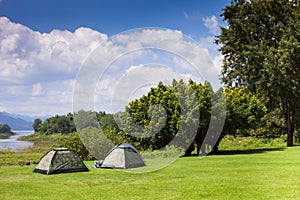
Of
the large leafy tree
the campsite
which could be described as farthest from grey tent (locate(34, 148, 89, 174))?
the large leafy tree

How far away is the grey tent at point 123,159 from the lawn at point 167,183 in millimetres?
972

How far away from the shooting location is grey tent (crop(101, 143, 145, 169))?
1802 centimetres

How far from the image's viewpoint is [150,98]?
26125 mm

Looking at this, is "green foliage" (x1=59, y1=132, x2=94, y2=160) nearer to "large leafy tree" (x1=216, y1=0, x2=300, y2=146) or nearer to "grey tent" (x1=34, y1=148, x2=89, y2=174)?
"grey tent" (x1=34, y1=148, x2=89, y2=174)

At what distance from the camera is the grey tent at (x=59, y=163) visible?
16.4 metres

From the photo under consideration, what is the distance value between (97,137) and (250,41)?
15.9 meters

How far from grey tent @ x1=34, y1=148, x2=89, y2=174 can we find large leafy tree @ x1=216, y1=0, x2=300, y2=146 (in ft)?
59.4

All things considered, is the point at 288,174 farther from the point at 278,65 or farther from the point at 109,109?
the point at 278,65

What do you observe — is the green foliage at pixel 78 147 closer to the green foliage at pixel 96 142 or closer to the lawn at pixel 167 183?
the green foliage at pixel 96 142

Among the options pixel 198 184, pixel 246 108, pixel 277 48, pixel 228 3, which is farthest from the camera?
pixel 228 3

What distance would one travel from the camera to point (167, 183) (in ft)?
43.0

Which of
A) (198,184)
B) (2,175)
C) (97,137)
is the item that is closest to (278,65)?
(97,137)

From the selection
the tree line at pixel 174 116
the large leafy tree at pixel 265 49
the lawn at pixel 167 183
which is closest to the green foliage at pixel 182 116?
the tree line at pixel 174 116

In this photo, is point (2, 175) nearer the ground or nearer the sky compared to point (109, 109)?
nearer the ground
